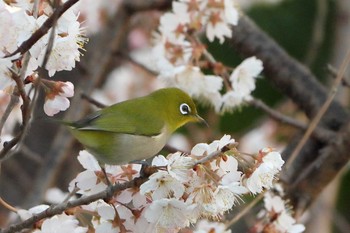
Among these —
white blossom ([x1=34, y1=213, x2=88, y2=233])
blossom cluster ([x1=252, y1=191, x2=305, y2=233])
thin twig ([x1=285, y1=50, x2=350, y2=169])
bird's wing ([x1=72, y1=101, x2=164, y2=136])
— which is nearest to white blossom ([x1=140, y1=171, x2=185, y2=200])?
white blossom ([x1=34, y1=213, x2=88, y2=233])

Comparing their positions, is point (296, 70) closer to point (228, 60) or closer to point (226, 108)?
point (226, 108)

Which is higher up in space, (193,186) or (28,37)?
(28,37)

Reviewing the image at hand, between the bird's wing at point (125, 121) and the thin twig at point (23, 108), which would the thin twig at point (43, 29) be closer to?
the thin twig at point (23, 108)

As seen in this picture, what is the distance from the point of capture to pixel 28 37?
1130 mm

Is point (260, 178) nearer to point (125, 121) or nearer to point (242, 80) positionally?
→ point (125, 121)

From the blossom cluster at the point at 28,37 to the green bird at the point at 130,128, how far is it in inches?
8.1

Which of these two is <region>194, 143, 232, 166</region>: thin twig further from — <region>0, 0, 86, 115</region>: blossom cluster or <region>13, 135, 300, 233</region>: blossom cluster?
<region>0, 0, 86, 115</region>: blossom cluster

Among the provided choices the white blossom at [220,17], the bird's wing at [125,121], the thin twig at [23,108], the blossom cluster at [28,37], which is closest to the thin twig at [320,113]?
the white blossom at [220,17]

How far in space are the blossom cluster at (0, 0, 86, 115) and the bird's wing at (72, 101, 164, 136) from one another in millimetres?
204

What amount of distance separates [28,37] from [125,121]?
0.40m

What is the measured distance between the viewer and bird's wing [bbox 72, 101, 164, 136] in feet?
4.73

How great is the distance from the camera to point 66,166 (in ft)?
11.3

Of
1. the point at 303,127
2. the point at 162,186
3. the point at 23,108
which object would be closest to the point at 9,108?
the point at 23,108

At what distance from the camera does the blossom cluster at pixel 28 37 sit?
114 cm
